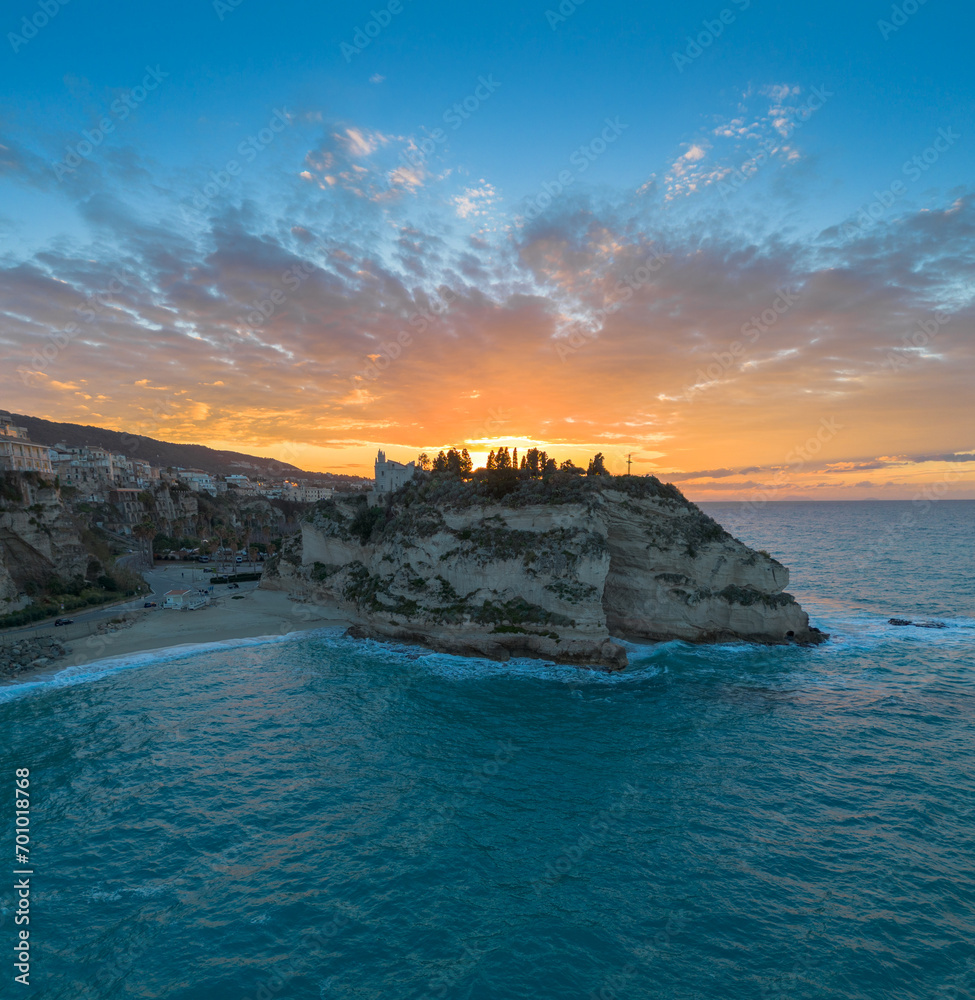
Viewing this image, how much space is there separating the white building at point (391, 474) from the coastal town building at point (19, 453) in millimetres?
39528

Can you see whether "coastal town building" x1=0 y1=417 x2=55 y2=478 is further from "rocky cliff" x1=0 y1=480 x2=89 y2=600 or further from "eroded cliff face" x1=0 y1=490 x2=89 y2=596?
"eroded cliff face" x1=0 y1=490 x2=89 y2=596

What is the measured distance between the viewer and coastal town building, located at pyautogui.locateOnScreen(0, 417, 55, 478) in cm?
6100

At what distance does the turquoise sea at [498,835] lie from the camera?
1422 centimetres

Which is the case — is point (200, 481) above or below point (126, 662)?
above

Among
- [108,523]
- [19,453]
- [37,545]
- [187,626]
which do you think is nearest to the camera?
[187,626]

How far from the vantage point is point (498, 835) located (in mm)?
19609

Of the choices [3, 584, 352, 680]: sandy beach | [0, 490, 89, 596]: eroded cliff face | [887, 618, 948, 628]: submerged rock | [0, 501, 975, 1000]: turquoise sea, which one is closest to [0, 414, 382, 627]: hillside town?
[0, 490, 89, 596]: eroded cliff face

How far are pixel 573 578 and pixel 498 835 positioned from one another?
22.9m

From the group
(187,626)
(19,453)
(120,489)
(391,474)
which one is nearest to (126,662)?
(187,626)

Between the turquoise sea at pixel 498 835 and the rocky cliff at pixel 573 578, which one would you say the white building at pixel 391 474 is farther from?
the turquoise sea at pixel 498 835

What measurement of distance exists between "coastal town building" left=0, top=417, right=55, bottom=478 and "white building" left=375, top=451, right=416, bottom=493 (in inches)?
1556

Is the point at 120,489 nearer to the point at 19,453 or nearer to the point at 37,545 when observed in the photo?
the point at 19,453

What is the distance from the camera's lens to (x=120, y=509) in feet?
344

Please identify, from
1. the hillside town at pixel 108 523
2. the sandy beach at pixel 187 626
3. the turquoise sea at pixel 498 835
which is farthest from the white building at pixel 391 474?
the turquoise sea at pixel 498 835
